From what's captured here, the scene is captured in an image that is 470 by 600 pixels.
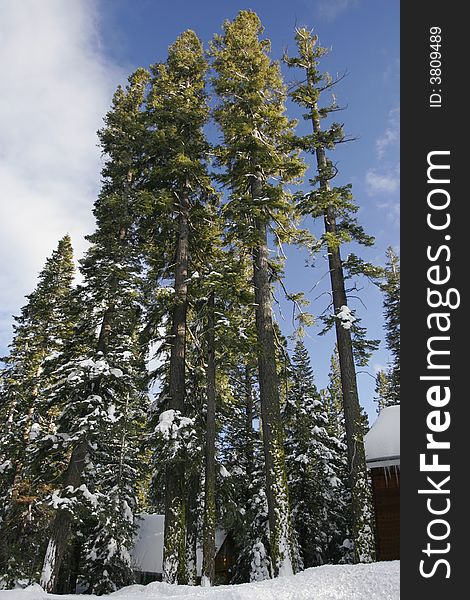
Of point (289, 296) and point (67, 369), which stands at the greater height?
point (289, 296)

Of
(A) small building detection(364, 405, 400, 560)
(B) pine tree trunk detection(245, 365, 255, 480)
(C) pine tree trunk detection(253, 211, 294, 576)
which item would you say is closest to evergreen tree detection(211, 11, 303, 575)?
(C) pine tree trunk detection(253, 211, 294, 576)

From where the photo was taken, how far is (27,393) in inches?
846

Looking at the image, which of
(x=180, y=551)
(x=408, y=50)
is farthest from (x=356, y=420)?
(x=408, y=50)

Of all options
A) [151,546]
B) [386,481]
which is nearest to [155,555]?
[151,546]

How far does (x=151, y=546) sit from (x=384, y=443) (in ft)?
67.9

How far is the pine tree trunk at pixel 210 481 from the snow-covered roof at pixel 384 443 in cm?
506

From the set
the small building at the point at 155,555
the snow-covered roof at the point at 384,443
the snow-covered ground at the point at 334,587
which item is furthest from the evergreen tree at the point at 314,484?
the snow-covered ground at the point at 334,587

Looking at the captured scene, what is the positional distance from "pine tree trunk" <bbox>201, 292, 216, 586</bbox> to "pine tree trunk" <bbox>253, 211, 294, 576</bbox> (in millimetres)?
1983

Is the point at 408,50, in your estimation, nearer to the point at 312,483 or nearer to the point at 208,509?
the point at 208,509

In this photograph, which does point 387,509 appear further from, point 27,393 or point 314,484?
point 27,393

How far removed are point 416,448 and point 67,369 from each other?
42.7 feet

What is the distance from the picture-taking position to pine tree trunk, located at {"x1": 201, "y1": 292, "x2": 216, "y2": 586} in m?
12.7

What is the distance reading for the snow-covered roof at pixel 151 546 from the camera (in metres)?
26.3

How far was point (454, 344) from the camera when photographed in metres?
3.57
